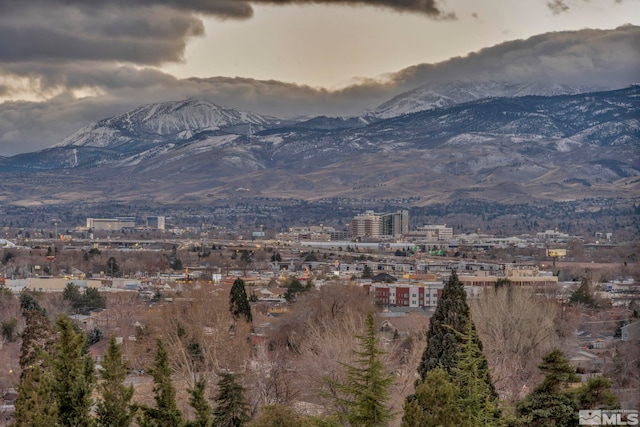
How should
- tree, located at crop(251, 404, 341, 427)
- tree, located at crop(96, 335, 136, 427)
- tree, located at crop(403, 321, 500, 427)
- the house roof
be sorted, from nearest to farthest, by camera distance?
tree, located at crop(403, 321, 500, 427) → tree, located at crop(251, 404, 341, 427) → tree, located at crop(96, 335, 136, 427) → the house roof

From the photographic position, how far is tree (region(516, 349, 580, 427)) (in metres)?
26.2

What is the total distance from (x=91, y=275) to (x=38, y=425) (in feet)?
271

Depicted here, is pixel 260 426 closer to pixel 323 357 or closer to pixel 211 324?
pixel 323 357

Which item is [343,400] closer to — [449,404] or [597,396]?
[449,404]

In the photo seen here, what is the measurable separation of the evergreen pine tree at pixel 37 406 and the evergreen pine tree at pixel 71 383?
0.20 metres

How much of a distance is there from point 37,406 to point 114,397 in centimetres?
190

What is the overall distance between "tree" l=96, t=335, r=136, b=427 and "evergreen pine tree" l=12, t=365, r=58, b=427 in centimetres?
111

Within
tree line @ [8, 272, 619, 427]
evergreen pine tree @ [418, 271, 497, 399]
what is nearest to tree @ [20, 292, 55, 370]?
tree line @ [8, 272, 619, 427]

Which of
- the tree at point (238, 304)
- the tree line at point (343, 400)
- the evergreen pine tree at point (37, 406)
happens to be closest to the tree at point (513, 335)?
the tree line at point (343, 400)

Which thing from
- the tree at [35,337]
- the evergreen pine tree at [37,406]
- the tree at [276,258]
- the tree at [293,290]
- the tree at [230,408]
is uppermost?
the evergreen pine tree at [37,406]

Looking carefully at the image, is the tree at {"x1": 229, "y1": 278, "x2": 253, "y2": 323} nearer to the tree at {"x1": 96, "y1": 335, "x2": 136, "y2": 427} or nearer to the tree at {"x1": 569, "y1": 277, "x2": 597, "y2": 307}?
the tree at {"x1": 569, "y1": 277, "x2": 597, "y2": 307}

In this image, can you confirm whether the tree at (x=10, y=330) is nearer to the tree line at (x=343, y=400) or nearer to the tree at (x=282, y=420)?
the tree line at (x=343, y=400)

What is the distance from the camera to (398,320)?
196ft

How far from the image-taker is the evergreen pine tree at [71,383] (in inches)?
875
